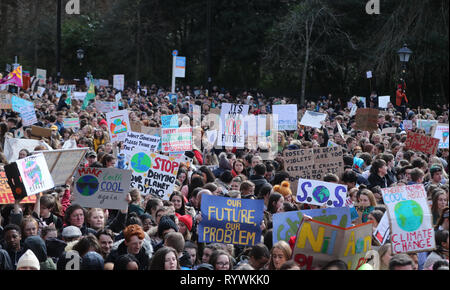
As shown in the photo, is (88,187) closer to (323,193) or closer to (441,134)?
(323,193)

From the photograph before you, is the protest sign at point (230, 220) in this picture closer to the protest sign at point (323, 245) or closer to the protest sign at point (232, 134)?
the protest sign at point (323, 245)

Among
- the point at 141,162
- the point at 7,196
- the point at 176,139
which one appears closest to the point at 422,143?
the point at 176,139

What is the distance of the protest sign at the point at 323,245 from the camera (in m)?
5.77

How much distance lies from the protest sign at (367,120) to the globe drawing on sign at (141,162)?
25.8 feet

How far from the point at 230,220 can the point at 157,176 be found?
96.2 inches

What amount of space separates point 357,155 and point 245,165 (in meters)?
2.00

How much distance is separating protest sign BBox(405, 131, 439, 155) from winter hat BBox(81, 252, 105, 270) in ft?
24.8

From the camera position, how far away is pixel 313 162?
456 inches

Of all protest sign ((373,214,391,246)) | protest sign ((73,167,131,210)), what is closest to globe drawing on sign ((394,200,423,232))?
protest sign ((373,214,391,246))

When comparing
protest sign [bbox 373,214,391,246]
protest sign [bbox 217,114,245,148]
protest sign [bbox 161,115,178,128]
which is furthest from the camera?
protest sign [bbox 161,115,178,128]

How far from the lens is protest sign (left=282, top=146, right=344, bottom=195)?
37.5 feet

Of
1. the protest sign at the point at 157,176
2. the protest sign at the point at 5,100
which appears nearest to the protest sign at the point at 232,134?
the protest sign at the point at 157,176

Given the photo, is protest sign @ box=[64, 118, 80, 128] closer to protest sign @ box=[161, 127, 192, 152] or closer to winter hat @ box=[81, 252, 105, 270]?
protest sign @ box=[161, 127, 192, 152]
